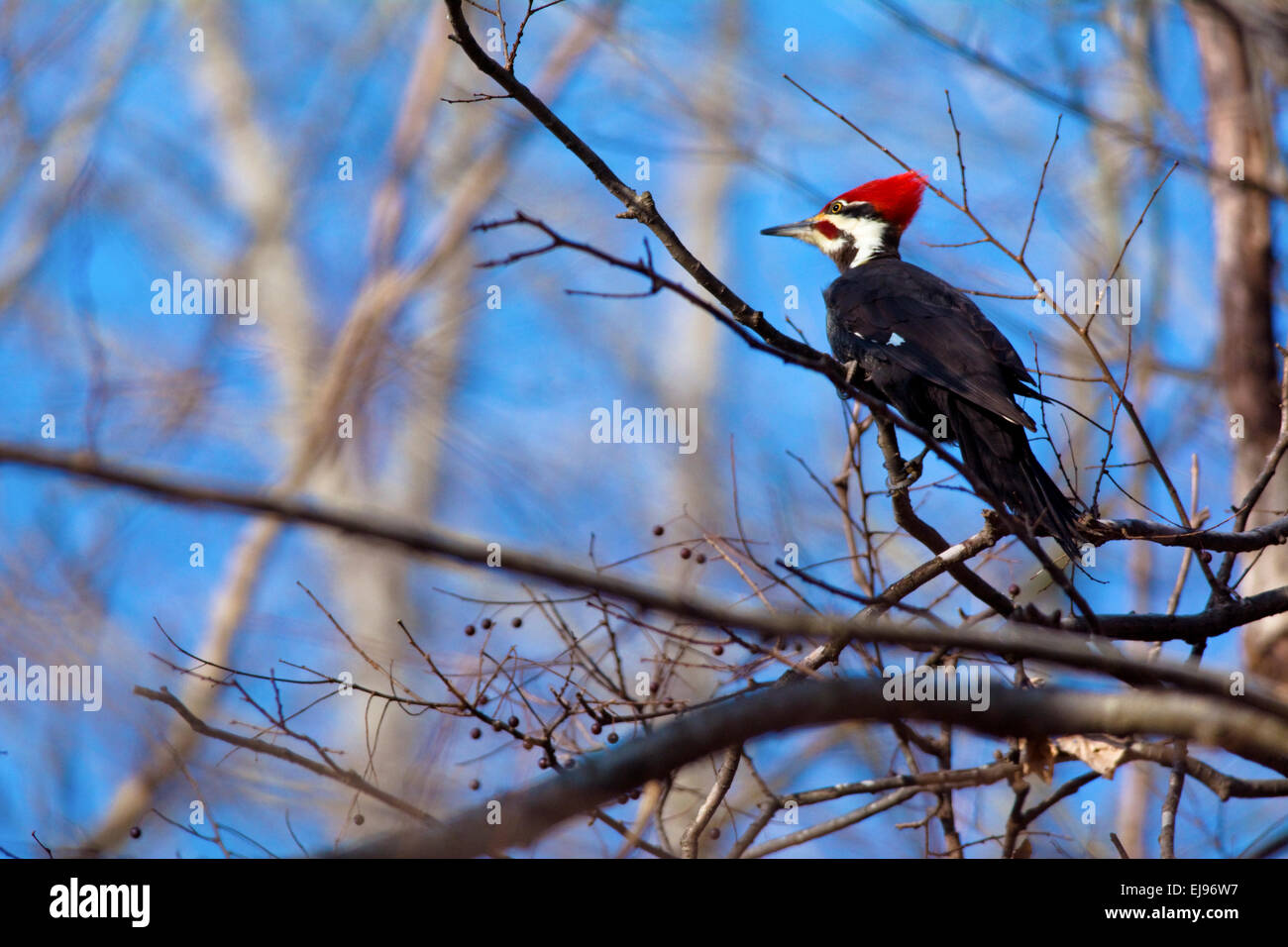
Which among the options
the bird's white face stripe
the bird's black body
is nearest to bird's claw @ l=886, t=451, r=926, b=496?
the bird's black body

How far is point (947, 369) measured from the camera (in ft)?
13.3

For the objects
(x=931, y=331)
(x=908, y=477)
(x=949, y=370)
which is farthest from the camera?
(x=931, y=331)

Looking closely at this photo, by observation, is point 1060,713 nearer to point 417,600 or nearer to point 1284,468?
point 1284,468

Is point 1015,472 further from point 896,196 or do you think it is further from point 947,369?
point 896,196

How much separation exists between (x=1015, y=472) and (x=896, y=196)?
248cm

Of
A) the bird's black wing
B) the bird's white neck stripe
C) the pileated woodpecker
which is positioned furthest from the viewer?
the bird's white neck stripe

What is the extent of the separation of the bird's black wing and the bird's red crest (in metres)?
0.76

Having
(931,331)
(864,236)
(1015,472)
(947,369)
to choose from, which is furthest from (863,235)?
(1015,472)

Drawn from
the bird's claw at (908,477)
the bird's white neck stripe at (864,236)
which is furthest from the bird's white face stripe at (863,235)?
the bird's claw at (908,477)

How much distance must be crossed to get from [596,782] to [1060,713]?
620 mm

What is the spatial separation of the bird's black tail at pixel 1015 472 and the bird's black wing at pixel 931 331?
0.27 ft

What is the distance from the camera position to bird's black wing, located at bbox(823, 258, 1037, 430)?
13.0 feet

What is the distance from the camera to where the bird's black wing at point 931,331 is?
3.95 metres

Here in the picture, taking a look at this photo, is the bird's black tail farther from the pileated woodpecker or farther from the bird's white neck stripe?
the bird's white neck stripe
